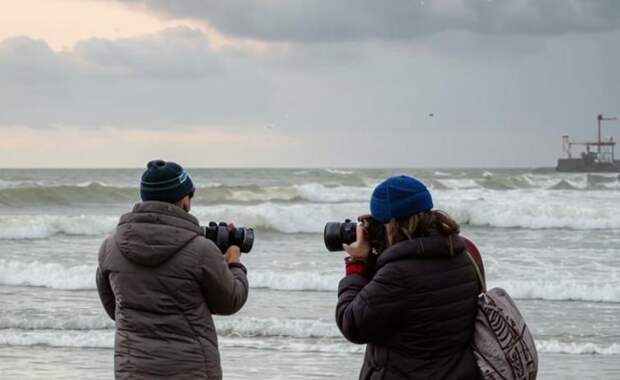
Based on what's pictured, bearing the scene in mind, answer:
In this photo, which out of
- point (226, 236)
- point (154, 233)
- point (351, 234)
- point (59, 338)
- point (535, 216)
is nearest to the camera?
point (351, 234)

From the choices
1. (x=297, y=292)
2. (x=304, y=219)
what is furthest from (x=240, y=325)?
(x=304, y=219)

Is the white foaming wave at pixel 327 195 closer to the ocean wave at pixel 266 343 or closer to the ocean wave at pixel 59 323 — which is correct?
the ocean wave at pixel 59 323

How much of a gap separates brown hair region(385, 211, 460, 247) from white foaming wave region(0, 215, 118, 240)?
1749 centimetres

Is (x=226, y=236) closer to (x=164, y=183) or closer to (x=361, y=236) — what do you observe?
(x=164, y=183)

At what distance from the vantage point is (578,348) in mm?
8453

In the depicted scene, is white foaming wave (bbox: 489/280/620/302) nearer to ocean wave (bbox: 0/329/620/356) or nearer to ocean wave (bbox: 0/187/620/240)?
ocean wave (bbox: 0/329/620/356)

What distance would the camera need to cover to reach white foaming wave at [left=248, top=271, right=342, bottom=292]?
12.2m

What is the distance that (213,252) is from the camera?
10.6 feet

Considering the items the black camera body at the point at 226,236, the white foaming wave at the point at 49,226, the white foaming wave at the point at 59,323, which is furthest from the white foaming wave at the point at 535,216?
the black camera body at the point at 226,236

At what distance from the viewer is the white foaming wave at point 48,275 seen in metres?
12.5

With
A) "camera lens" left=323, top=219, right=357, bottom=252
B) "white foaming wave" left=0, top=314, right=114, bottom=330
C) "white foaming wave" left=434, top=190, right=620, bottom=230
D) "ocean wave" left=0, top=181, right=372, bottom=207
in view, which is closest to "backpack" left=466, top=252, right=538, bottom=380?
"camera lens" left=323, top=219, right=357, bottom=252

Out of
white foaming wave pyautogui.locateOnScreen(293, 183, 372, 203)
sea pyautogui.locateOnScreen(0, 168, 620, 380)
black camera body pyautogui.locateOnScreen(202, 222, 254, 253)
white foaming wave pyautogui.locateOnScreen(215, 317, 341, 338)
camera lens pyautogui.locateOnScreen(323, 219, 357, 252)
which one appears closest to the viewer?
camera lens pyautogui.locateOnScreen(323, 219, 357, 252)

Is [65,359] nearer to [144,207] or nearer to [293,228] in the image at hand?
[144,207]

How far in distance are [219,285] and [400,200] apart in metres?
0.70
